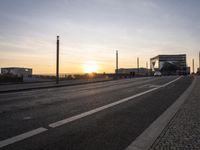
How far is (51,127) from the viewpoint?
592 centimetres

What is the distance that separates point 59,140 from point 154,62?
529ft

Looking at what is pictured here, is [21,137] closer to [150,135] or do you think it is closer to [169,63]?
[150,135]

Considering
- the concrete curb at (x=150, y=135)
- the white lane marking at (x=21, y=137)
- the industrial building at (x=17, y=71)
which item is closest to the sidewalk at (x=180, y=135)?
the concrete curb at (x=150, y=135)

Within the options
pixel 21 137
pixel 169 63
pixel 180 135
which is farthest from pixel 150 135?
pixel 169 63

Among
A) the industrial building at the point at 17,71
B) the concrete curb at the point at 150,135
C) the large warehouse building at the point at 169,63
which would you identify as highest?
the large warehouse building at the point at 169,63

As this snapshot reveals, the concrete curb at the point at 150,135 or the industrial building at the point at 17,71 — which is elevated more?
the industrial building at the point at 17,71

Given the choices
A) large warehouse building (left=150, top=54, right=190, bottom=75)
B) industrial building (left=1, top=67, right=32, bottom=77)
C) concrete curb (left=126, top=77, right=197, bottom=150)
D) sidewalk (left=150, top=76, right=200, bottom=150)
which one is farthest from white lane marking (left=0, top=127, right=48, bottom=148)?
large warehouse building (left=150, top=54, right=190, bottom=75)

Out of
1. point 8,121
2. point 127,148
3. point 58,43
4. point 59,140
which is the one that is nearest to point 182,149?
→ point 127,148

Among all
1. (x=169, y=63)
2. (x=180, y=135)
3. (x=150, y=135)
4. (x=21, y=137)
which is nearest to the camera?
(x=21, y=137)

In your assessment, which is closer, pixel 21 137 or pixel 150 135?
pixel 21 137

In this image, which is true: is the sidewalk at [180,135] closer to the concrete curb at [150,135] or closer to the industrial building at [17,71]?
the concrete curb at [150,135]

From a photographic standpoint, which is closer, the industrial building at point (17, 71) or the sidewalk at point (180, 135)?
the sidewalk at point (180, 135)

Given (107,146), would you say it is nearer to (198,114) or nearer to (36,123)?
(36,123)

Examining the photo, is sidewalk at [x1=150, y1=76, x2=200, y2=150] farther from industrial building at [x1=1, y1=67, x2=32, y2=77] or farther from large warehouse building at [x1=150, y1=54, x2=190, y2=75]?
large warehouse building at [x1=150, y1=54, x2=190, y2=75]
